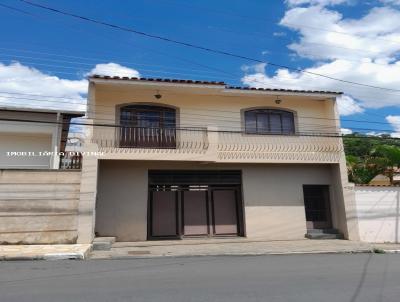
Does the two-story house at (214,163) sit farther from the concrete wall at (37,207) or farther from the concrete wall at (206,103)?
the concrete wall at (37,207)

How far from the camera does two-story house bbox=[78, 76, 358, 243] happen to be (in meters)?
14.0

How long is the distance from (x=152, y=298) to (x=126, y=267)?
310 cm

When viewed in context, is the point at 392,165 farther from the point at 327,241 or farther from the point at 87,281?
the point at 87,281

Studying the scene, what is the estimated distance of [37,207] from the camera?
1176 cm

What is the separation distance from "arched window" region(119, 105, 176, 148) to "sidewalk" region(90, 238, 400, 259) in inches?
148

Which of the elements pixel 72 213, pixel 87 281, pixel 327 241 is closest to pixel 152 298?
pixel 87 281

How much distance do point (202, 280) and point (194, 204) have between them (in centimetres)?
830

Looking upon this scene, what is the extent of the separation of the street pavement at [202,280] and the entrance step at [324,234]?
507 centimetres

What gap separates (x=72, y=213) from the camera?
1197cm

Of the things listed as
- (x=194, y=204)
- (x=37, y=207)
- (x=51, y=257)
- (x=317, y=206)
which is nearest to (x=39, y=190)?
(x=37, y=207)

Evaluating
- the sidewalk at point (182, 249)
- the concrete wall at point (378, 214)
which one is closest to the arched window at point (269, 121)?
the concrete wall at point (378, 214)

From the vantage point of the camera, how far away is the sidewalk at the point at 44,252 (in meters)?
9.24

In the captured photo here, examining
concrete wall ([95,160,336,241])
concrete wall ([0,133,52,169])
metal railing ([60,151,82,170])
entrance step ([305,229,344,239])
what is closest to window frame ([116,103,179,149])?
concrete wall ([95,160,336,241])

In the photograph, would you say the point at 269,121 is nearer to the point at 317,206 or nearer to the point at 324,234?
the point at 317,206
